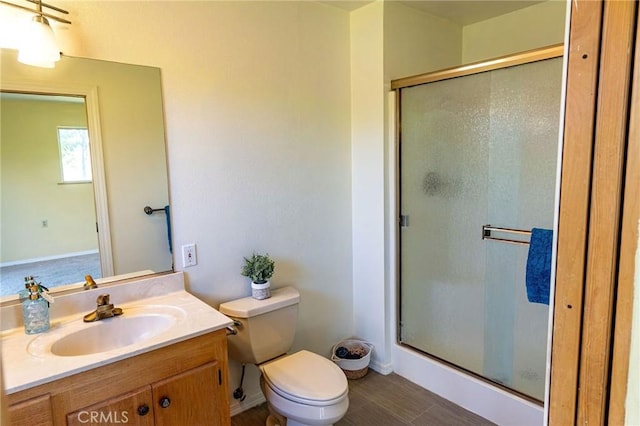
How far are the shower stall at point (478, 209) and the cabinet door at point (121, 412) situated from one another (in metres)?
1.66

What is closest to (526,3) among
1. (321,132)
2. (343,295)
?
(321,132)

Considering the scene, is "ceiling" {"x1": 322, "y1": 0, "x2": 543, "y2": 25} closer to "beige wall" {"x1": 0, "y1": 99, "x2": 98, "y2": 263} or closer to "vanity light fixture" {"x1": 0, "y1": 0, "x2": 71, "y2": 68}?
"vanity light fixture" {"x1": 0, "y1": 0, "x2": 71, "y2": 68}

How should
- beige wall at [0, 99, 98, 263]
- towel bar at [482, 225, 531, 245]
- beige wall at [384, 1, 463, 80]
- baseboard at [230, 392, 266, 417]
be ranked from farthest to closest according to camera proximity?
beige wall at [384, 1, 463, 80], baseboard at [230, 392, 266, 417], towel bar at [482, 225, 531, 245], beige wall at [0, 99, 98, 263]

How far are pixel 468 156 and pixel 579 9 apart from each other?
1.80 m

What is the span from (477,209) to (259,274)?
128 cm

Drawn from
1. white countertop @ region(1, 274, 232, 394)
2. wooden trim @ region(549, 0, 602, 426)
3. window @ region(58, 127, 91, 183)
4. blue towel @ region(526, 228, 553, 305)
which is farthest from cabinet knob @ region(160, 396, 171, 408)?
blue towel @ region(526, 228, 553, 305)

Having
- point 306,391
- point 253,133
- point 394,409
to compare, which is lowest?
point 394,409

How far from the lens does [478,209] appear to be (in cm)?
225

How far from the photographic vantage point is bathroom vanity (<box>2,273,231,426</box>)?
3.94 ft

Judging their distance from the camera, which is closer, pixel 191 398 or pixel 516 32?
pixel 191 398

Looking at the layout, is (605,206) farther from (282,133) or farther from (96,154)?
(282,133)

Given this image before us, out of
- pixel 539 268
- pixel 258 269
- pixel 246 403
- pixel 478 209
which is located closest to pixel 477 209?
pixel 478 209

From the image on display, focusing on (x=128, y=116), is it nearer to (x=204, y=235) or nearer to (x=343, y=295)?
(x=204, y=235)

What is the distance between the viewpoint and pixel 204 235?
204 cm
